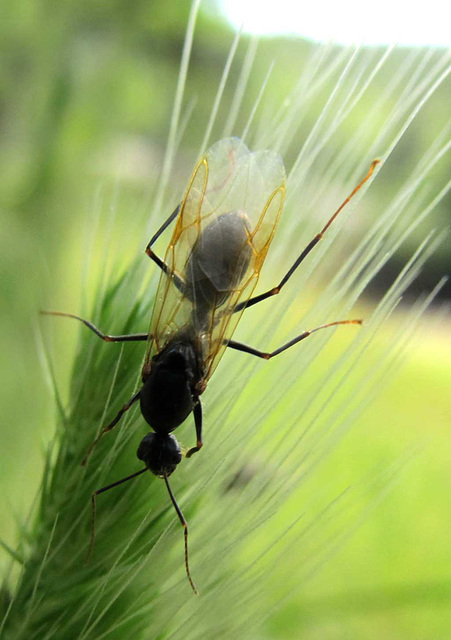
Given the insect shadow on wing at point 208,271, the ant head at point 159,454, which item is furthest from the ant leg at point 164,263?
the ant head at point 159,454

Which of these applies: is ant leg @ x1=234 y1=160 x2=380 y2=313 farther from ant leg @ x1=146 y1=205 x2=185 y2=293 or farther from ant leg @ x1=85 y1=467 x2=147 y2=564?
ant leg @ x1=85 y1=467 x2=147 y2=564

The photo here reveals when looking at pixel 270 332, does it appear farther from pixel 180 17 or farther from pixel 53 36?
pixel 180 17

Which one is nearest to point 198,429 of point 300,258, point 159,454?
point 159,454

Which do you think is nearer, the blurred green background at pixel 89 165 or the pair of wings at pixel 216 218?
the pair of wings at pixel 216 218

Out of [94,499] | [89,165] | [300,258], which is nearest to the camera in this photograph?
[94,499]

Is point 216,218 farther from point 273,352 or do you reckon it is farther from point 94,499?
point 94,499

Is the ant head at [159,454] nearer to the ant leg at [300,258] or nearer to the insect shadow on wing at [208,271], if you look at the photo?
the insect shadow on wing at [208,271]

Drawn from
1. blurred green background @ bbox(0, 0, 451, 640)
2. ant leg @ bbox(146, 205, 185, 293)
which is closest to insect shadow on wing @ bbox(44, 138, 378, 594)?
ant leg @ bbox(146, 205, 185, 293)

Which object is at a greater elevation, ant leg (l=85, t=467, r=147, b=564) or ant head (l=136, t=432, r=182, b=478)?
ant head (l=136, t=432, r=182, b=478)
